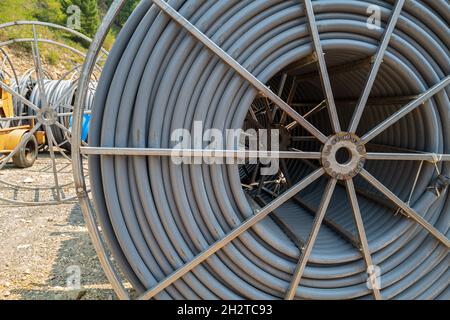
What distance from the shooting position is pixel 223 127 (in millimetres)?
2314

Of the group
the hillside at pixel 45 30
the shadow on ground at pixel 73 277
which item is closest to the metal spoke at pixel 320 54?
the shadow on ground at pixel 73 277

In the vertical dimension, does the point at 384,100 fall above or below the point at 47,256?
above

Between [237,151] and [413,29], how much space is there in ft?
4.99

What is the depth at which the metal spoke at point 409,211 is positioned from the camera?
2.43 meters

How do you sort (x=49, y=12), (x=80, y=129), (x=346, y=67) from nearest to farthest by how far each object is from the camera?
(x=80, y=129) → (x=346, y=67) → (x=49, y=12)

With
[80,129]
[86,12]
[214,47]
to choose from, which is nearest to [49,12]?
[86,12]

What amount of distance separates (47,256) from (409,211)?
3.77 metres

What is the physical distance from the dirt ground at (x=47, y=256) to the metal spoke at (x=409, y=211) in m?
2.53

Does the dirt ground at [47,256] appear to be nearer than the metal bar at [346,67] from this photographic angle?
No

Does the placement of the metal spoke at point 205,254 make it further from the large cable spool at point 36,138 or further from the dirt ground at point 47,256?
the large cable spool at point 36,138

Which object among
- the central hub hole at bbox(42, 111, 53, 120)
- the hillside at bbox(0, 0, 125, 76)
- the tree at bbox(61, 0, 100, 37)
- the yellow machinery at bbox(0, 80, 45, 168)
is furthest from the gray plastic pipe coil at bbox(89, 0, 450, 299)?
the tree at bbox(61, 0, 100, 37)

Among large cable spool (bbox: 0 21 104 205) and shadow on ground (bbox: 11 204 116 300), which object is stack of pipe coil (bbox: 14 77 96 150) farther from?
shadow on ground (bbox: 11 204 116 300)

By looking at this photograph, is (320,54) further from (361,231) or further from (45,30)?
(45,30)

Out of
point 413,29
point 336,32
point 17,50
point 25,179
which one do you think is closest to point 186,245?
point 336,32
